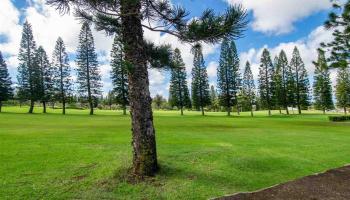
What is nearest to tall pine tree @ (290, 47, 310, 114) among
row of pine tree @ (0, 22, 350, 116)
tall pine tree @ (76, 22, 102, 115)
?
row of pine tree @ (0, 22, 350, 116)

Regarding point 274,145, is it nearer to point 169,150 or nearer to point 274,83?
point 169,150

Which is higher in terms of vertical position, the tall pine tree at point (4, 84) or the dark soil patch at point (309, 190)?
the tall pine tree at point (4, 84)

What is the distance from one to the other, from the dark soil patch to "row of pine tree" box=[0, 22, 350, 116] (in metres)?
37.5

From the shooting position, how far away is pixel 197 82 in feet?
189

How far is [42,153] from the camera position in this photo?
9.66m

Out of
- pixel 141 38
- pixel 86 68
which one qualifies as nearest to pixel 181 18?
pixel 141 38

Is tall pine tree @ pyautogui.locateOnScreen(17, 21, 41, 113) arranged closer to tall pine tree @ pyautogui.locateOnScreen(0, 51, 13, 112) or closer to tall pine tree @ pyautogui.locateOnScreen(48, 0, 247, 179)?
tall pine tree @ pyautogui.locateOnScreen(0, 51, 13, 112)

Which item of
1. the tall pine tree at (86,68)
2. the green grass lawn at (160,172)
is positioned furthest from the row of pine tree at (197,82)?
the green grass lawn at (160,172)

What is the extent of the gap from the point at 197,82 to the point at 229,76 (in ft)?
19.9

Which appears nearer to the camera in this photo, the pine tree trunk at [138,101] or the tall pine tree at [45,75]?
the pine tree trunk at [138,101]

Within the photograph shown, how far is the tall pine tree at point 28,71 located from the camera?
4841 cm

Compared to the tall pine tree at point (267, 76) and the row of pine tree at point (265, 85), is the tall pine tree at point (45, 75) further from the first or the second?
the tall pine tree at point (267, 76)

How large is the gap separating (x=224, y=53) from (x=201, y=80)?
21.7ft

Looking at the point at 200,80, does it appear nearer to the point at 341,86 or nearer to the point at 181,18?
the point at 341,86
